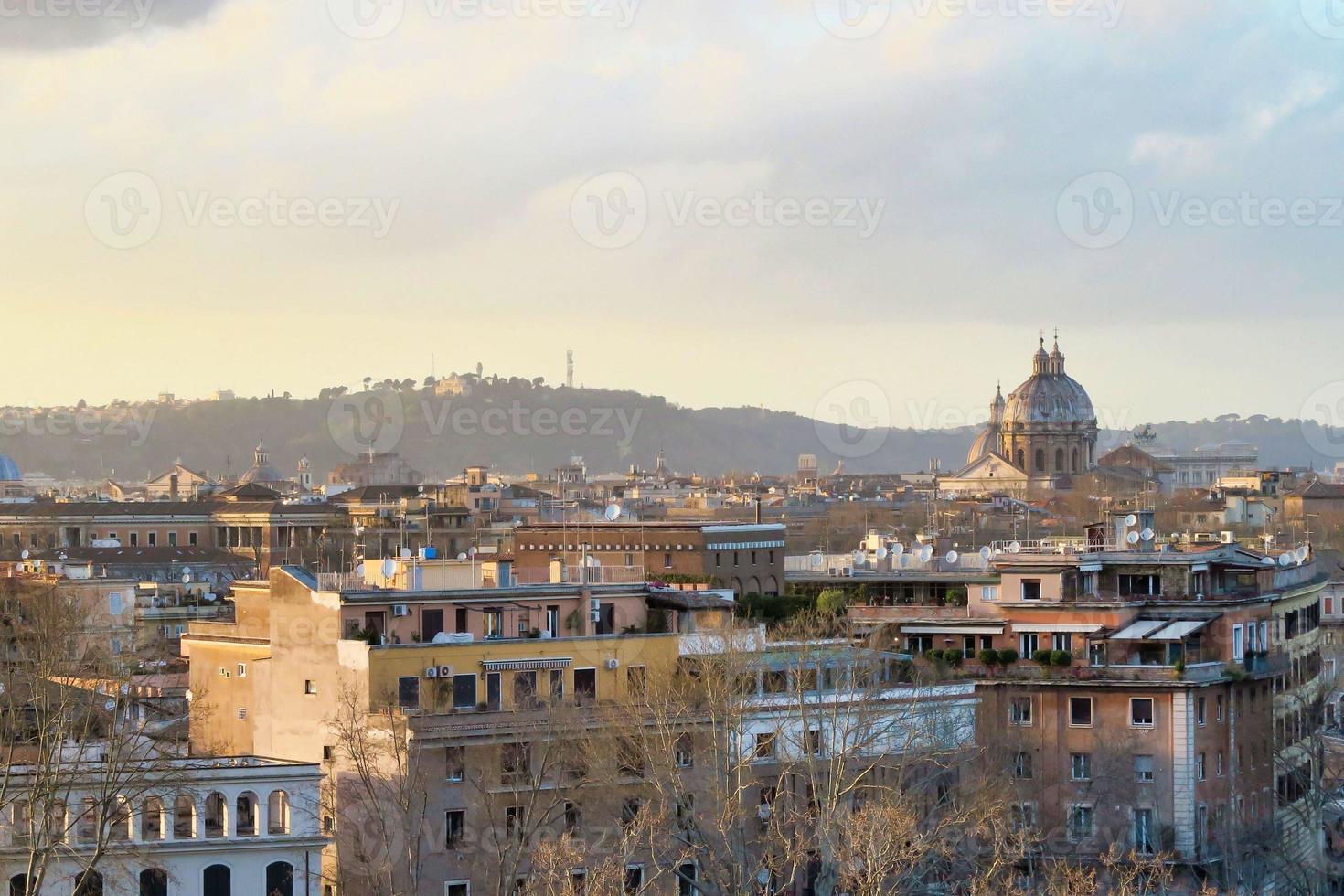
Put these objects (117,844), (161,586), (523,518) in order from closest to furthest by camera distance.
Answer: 1. (117,844)
2. (161,586)
3. (523,518)

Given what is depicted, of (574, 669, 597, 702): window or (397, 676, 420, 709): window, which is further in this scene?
(574, 669, 597, 702): window

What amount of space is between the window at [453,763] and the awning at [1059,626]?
36.9ft

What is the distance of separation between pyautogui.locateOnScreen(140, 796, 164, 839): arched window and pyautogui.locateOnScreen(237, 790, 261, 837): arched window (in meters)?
0.87

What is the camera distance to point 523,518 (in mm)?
100562

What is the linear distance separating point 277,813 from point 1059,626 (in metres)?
13.4

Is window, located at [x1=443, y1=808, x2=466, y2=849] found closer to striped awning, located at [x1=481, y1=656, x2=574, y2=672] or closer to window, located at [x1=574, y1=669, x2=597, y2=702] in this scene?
striped awning, located at [x1=481, y1=656, x2=574, y2=672]

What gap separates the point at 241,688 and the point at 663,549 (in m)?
17.4

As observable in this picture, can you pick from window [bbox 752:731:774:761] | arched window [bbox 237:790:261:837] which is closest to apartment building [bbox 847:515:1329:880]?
window [bbox 752:731:774:761]

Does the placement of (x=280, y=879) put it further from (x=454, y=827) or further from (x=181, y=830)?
(x=454, y=827)

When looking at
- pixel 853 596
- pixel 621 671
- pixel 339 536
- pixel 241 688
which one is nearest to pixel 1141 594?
pixel 853 596

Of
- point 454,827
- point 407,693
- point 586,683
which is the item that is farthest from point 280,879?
point 586,683

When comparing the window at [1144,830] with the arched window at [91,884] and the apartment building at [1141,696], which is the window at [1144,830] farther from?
the arched window at [91,884]

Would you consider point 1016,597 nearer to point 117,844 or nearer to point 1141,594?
point 1141,594

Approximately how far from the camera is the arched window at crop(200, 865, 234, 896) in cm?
3141
